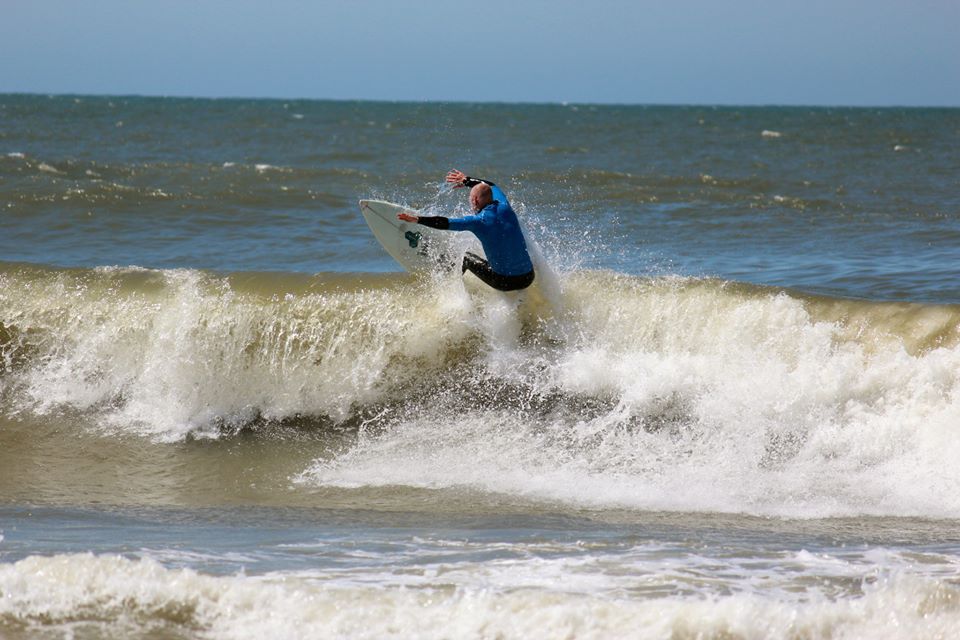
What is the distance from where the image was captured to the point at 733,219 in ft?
61.6

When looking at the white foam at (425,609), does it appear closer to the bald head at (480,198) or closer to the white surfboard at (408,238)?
the bald head at (480,198)

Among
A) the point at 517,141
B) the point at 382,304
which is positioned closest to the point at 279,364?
the point at 382,304

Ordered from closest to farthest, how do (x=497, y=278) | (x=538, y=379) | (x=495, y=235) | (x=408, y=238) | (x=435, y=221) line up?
1. (x=435, y=221)
2. (x=495, y=235)
3. (x=538, y=379)
4. (x=497, y=278)
5. (x=408, y=238)

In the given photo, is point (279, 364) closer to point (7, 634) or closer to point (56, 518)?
point (56, 518)

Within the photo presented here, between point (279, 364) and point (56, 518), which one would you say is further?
point (279, 364)

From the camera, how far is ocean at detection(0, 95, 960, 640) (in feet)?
16.3

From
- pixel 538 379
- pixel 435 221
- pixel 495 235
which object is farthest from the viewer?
pixel 538 379

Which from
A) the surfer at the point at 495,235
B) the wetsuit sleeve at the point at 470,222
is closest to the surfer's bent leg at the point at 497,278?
the surfer at the point at 495,235

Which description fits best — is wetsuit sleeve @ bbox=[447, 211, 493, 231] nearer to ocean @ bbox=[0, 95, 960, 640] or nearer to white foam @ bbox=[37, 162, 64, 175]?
ocean @ bbox=[0, 95, 960, 640]

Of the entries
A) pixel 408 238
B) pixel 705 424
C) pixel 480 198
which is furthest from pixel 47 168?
pixel 705 424

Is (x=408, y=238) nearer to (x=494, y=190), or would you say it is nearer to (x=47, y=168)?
(x=494, y=190)

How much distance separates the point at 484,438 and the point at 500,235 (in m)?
1.78

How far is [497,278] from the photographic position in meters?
9.60

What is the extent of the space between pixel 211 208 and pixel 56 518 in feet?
44.5
